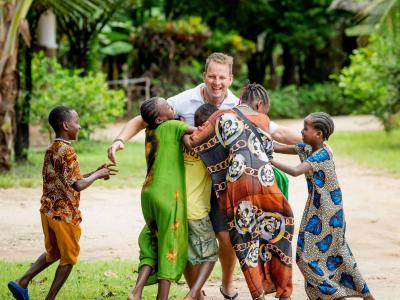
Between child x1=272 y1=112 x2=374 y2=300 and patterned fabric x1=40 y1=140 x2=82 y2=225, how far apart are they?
1505mm

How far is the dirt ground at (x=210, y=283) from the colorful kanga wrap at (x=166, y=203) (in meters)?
0.93

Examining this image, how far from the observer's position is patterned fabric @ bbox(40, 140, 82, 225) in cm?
552

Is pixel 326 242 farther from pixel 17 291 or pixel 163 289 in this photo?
pixel 17 291

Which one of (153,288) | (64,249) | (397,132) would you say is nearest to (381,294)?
(153,288)

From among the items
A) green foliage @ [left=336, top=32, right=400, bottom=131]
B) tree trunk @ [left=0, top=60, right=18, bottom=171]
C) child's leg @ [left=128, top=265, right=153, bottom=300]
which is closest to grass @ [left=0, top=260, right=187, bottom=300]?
child's leg @ [left=128, top=265, right=153, bottom=300]

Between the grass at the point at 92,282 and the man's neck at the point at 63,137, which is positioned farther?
the grass at the point at 92,282

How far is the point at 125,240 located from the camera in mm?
8680

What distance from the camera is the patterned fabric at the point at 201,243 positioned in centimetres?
553

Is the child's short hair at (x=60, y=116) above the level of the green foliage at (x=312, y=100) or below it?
above

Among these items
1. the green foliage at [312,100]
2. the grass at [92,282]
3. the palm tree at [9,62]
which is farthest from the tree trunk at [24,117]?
the green foliage at [312,100]

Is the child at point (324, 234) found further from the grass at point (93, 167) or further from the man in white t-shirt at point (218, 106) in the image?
the grass at point (93, 167)

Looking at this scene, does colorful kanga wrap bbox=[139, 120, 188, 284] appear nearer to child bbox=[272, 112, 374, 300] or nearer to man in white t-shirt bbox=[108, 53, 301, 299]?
man in white t-shirt bbox=[108, 53, 301, 299]

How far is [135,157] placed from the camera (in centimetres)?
1644

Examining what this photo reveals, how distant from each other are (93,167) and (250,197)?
9417 millimetres
